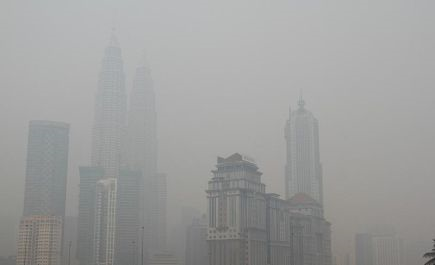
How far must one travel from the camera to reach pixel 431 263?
73188mm
